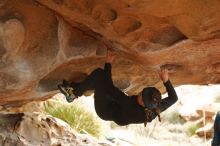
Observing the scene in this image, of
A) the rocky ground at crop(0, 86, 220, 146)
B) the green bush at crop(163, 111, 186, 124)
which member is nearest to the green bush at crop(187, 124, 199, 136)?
the rocky ground at crop(0, 86, 220, 146)

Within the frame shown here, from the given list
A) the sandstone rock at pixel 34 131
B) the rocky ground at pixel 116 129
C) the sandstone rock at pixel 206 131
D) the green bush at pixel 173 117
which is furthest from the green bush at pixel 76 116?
the green bush at pixel 173 117

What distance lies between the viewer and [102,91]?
16.5 feet

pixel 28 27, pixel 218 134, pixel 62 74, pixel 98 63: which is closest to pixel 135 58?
pixel 98 63

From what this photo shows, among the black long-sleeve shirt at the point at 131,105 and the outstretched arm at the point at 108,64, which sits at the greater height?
the outstretched arm at the point at 108,64

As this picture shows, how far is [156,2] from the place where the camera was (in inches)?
151

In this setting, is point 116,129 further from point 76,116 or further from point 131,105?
point 131,105

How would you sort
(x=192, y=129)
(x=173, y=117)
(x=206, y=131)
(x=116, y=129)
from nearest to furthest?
(x=206, y=131) → (x=192, y=129) → (x=116, y=129) → (x=173, y=117)

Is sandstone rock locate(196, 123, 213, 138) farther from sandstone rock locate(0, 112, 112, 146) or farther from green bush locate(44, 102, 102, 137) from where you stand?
sandstone rock locate(0, 112, 112, 146)

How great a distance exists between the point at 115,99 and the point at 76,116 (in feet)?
14.5

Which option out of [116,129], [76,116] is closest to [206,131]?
[116,129]

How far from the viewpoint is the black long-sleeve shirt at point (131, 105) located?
4953 millimetres

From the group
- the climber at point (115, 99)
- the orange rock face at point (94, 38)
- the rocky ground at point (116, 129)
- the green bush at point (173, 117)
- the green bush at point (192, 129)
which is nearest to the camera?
the orange rock face at point (94, 38)

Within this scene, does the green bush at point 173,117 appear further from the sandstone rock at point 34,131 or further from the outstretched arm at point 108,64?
the outstretched arm at point 108,64

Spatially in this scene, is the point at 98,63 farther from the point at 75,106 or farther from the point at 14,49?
the point at 75,106
